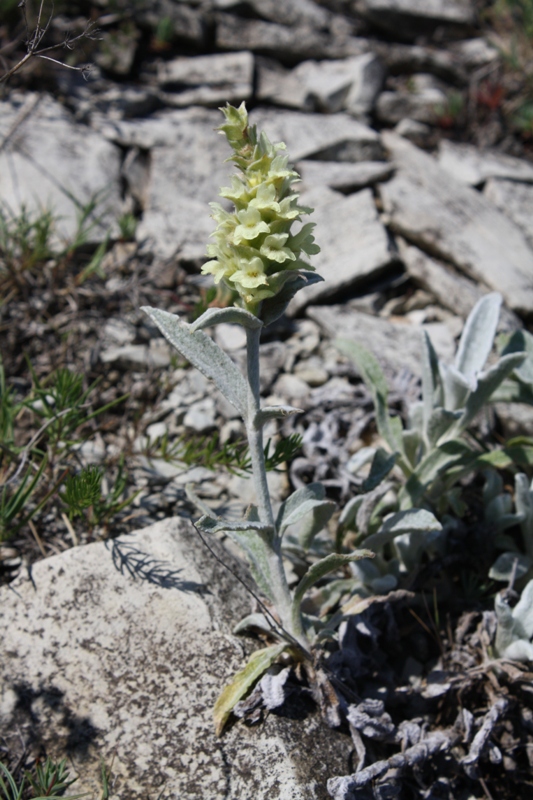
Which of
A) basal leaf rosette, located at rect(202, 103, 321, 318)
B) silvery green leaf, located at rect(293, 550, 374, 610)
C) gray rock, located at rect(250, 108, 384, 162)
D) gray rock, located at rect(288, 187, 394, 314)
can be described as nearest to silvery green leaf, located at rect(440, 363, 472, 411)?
silvery green leaf, located at rect(293, 550, 374, 610)

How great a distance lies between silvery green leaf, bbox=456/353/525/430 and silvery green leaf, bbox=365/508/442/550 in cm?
54

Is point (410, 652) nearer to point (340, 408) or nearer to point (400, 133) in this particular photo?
point (340, 408)

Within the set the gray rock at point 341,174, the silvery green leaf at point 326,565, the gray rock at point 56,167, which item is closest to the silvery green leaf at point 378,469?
the silvery green leaf at point 326,565

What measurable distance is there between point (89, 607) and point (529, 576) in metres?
1.74

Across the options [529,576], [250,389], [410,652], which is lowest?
[410,652]

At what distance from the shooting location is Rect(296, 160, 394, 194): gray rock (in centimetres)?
465

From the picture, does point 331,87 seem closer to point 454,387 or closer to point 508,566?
point 454,387

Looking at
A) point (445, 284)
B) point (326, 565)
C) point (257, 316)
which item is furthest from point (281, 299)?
point (445, 284)

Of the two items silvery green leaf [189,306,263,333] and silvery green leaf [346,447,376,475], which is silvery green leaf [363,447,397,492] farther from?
silvery green leaf [189,306,263,333]

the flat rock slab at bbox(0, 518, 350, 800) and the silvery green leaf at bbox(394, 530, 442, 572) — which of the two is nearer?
the flat rock slab at bbox(0, 518, 350, 800)

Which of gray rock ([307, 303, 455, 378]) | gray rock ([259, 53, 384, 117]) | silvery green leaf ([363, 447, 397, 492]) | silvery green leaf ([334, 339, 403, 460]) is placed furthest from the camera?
gray rock ([259, 53, 384, 117])

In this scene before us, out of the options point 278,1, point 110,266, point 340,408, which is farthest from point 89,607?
point 278,1

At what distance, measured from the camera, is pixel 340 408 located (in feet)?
11.0

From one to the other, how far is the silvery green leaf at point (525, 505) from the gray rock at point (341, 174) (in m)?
2.66
